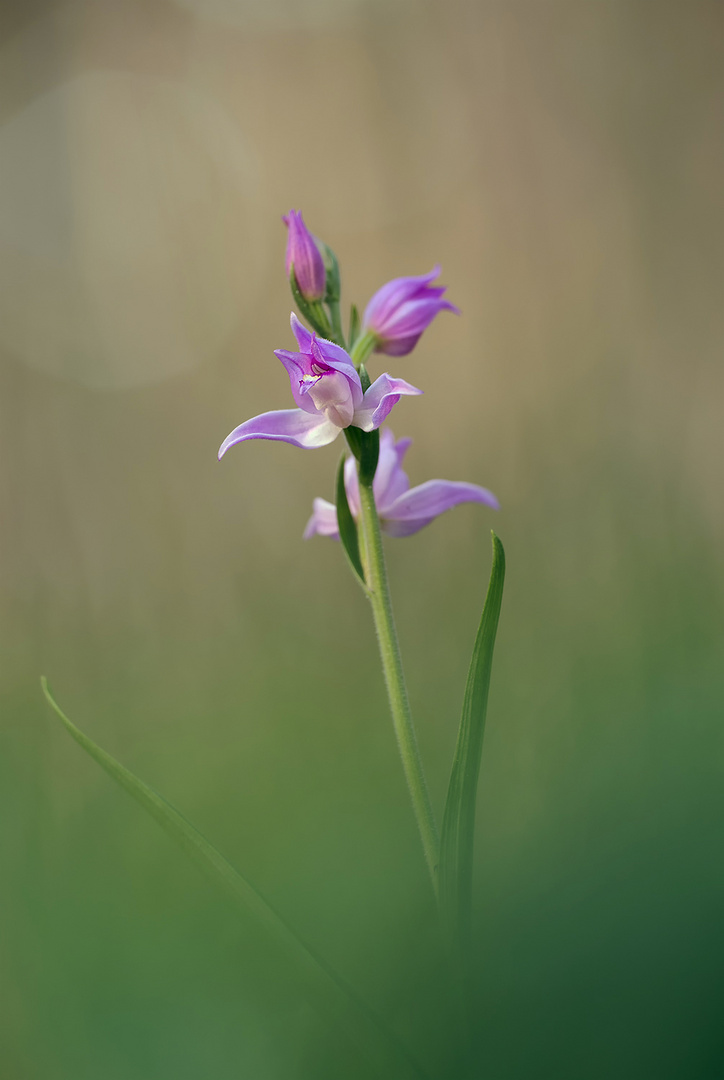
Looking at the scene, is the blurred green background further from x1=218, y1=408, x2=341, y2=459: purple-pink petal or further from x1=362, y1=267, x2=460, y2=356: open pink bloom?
x1=362, y1=267, x2=460, y2=356: open pink bloom

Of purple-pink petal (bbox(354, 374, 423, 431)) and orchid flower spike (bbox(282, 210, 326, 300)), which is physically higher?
orchid flower spike (bbox(282, 210, 326, 300))

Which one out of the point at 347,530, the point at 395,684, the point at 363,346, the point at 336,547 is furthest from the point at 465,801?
the point at 336,547

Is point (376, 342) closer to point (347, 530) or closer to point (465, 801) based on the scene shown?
Answer: point (347, 530)

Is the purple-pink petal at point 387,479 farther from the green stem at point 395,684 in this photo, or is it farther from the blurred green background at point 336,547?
the blurred green background at point 336,547

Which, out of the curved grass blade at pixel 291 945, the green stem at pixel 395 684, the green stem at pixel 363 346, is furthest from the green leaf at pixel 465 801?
the green stem at pixel 363 346

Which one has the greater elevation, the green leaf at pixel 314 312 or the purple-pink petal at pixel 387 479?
the green leaf at pixel 314 312

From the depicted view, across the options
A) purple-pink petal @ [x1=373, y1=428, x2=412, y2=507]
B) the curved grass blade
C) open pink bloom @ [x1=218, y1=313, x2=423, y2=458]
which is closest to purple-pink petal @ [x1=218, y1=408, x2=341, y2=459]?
open pink bloom @ [x1=218, y1=313, x2=423, y2=458]
